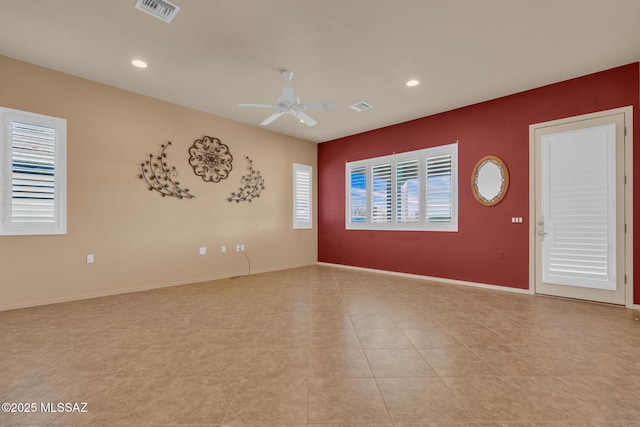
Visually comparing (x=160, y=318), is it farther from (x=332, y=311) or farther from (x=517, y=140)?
(x=517, y=140)

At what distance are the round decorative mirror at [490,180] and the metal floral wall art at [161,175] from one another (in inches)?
188

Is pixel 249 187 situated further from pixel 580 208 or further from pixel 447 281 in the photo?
pixel 580 208

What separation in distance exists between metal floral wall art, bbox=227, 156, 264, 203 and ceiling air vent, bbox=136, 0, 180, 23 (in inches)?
122

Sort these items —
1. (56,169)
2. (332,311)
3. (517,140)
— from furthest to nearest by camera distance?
(517,140) → (56,169) → (332,311)

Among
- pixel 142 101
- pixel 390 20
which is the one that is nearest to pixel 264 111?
pixel 142 101

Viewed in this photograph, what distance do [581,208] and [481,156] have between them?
146 centimetres

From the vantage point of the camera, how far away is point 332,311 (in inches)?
134

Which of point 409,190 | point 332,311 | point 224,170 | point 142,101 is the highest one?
point 142,101

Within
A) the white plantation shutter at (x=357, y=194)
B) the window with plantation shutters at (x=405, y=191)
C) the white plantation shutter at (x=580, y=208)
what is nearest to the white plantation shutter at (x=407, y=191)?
the window with plantation shutters at (x=405, y=191)

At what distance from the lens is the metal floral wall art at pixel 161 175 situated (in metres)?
4.45

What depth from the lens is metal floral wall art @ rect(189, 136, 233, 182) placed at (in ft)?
16.3

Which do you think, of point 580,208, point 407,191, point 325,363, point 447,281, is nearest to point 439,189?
point 407,191

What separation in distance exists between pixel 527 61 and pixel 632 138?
5.08ft

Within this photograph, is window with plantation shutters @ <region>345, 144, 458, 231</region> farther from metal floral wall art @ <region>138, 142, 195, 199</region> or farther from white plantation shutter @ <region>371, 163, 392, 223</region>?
metal floral wall art @ <region>138, 142, 195, 199</region>
